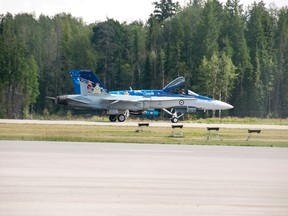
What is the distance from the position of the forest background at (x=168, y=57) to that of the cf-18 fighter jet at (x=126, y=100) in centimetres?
2068

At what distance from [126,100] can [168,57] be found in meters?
30.6

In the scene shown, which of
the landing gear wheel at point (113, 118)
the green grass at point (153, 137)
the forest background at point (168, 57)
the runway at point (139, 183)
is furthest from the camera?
the forest background at point (168, 57)

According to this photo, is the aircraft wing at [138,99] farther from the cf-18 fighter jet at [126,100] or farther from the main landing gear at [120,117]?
the main landing gear at [120,117]

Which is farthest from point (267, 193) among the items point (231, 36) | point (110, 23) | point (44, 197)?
point (110, 23)

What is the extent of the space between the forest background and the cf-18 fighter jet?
67.8ft

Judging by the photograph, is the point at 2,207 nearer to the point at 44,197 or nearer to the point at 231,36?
the point at 44,197

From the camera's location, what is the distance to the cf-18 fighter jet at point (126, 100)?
45812mm

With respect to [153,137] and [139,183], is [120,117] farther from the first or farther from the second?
[139,183]

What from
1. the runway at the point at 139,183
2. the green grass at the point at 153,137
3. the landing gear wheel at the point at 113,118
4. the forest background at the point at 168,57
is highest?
the forest background at the point at 168,57

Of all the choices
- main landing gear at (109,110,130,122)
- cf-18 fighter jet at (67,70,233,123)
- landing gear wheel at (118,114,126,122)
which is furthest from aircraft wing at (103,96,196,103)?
landing gear wheel at (118,114,126,122)

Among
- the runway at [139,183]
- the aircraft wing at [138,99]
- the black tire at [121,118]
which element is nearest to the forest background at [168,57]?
the aircraft wing at [138,99]

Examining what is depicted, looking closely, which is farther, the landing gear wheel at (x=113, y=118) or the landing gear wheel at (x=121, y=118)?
the landing gear wheel at (x=113, y=118)

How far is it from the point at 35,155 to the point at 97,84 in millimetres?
27946

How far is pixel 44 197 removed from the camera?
11289 mm
